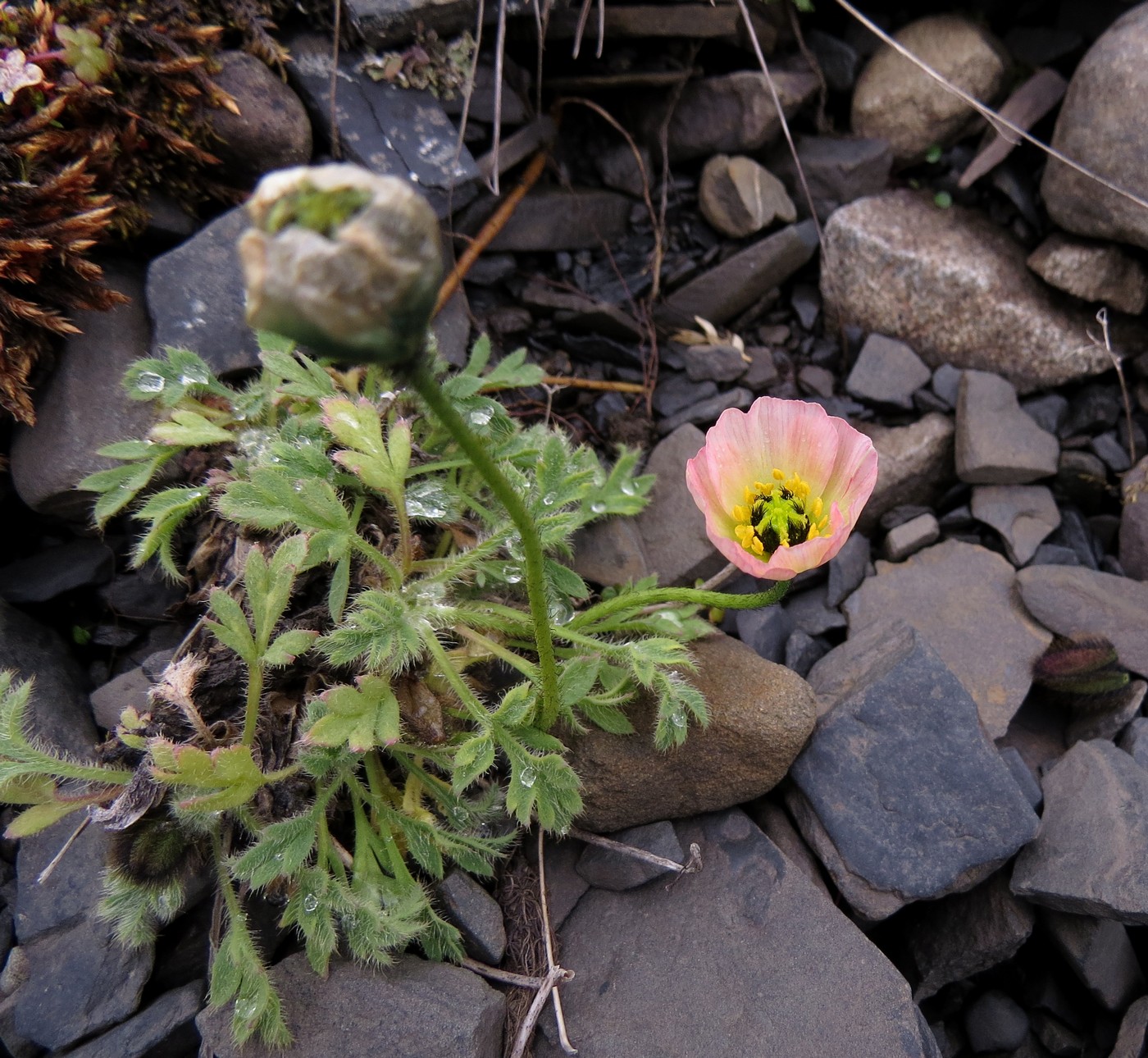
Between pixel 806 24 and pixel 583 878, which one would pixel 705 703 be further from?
pixel 806 24

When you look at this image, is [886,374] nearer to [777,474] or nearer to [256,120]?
[777,474]

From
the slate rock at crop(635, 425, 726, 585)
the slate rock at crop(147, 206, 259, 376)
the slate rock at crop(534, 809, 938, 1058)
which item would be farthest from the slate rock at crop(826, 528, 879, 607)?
the slate rock at crop(147, 206, 259, 376)

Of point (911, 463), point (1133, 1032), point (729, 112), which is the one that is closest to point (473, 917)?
point (1133, 1032)

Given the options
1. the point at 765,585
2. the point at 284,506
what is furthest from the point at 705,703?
the point at 284,506

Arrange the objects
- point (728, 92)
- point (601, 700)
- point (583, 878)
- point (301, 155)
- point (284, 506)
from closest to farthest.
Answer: point (284, 506) → point (601, 700) → point (583, 878) → point (301, 155) → point (728, 92)

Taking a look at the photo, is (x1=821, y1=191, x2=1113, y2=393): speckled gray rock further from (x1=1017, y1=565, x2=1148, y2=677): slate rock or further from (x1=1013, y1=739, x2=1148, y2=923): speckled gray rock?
(x1=1013, y1=739, x2=1148, y2=923): speckled gray rock

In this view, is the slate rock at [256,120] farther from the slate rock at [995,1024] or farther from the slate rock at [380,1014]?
the slate rock at [995,1024]
